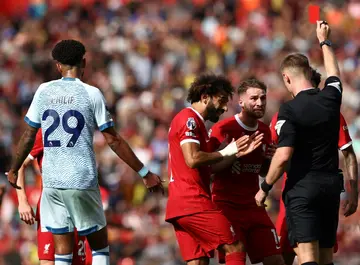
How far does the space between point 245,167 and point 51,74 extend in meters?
10.5

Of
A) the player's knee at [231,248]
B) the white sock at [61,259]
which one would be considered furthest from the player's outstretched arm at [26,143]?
the player's knee at [231,248]

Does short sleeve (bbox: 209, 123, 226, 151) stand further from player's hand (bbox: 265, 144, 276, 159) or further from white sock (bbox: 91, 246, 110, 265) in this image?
white sock (bbox: 91, 246, 110, 265)

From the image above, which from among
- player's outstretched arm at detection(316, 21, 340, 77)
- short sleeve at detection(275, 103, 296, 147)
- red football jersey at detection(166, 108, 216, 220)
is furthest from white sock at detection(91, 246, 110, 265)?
player's outstretched arm at detection(316, 21, 340, 77)

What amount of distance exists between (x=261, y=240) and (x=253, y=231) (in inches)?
5.7

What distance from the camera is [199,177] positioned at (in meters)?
10.1

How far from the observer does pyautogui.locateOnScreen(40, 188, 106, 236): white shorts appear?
923 centimetres

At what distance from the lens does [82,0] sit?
23188 millimetres

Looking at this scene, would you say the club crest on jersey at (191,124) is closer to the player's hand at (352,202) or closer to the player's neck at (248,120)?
the player's neck at (248,120)

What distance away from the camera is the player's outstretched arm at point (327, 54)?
9422 mm

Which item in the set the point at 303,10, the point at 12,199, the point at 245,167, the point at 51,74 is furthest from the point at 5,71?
the point at 245,167

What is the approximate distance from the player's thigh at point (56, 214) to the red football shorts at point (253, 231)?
1932 millimetres

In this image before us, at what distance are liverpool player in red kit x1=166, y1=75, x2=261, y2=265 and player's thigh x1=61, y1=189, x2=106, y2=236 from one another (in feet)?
3.25

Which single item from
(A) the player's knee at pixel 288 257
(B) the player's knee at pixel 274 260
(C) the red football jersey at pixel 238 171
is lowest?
(B) the player's knee at pixel 274 260

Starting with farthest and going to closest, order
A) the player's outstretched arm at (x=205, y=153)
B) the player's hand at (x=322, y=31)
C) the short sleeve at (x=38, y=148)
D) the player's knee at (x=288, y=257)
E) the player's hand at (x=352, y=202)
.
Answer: the player's knee at (x=288, y=257), the short sleeve at (x=38, y=148), the player's hand at (x=352, y=202), the player's outstretched arm at (x=205, y=153), the player's hand at (x=322, y=31)
